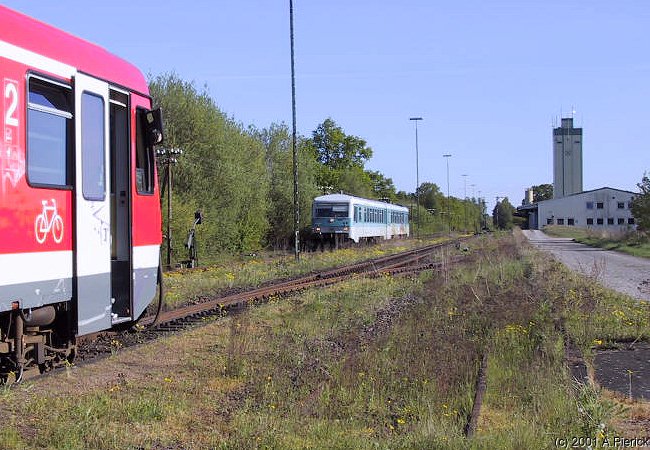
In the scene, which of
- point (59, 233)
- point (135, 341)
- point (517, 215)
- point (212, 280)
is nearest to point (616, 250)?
point (212, 280)

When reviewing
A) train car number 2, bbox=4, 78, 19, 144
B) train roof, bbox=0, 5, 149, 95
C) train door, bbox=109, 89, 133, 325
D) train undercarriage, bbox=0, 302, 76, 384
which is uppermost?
train roof, bbox=0, 5, 149, 95

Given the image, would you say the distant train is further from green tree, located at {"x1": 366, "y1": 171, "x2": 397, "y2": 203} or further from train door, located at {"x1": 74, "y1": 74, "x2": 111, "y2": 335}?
green tree, located at {"x1": 366, "y1": 171, "x2": 397, "y2": 203}

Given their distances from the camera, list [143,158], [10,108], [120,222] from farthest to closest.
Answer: [143,158], [120,222], [10,108]

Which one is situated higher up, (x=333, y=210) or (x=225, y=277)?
(x=333, y=210)

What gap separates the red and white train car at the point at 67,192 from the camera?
6066 mm

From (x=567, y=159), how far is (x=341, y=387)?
475 feet

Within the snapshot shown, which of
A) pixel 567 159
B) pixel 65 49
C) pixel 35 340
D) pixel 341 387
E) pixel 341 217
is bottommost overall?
pixel 341 387

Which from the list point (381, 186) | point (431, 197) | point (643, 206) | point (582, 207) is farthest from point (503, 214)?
point (643, 206)

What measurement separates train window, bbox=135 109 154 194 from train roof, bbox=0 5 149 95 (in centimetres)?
42

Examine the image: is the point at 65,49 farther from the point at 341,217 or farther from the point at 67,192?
the point at 341,217

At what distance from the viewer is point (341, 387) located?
7137 mm

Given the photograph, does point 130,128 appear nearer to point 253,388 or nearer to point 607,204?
point 253,388

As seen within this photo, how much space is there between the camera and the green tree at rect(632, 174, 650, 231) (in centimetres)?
4634

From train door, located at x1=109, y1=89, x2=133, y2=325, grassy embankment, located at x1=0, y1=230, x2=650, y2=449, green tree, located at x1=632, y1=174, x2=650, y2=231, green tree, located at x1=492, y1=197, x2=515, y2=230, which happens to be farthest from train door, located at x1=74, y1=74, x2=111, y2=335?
green tree, located at x1=492, y1=197, x2=515, y2=230
